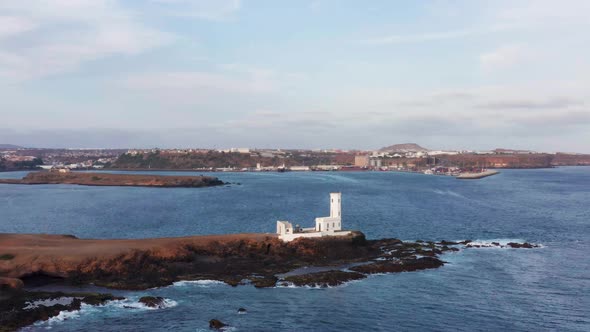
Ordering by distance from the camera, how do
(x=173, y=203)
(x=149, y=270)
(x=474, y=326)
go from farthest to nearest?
(x=173, y=203), (x=149, y=270), (x=474, y=326)

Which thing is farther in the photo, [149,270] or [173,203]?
[173,203]

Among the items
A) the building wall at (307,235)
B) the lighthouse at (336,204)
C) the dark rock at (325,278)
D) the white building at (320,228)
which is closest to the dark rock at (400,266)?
the dark rock at (325,278)

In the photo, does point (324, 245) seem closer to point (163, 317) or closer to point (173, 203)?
point (163, 317)

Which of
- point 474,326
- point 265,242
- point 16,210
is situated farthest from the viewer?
point 16,210

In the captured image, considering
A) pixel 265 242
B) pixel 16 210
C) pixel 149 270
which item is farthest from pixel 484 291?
pixel 16 210

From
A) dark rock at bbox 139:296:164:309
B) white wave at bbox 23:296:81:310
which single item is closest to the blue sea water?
dark rock at bbox 139:296:164:309

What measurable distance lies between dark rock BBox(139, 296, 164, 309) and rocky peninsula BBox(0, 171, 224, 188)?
296ft

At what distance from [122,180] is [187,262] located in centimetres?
9539

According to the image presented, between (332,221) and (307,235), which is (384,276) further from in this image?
(332,221)

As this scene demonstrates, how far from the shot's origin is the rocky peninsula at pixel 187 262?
3400cm

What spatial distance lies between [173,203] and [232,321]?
58.8 meters

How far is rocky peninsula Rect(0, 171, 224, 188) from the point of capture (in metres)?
122

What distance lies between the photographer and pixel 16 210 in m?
74.0

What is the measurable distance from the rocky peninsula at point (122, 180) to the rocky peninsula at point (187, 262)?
76.7 metres
